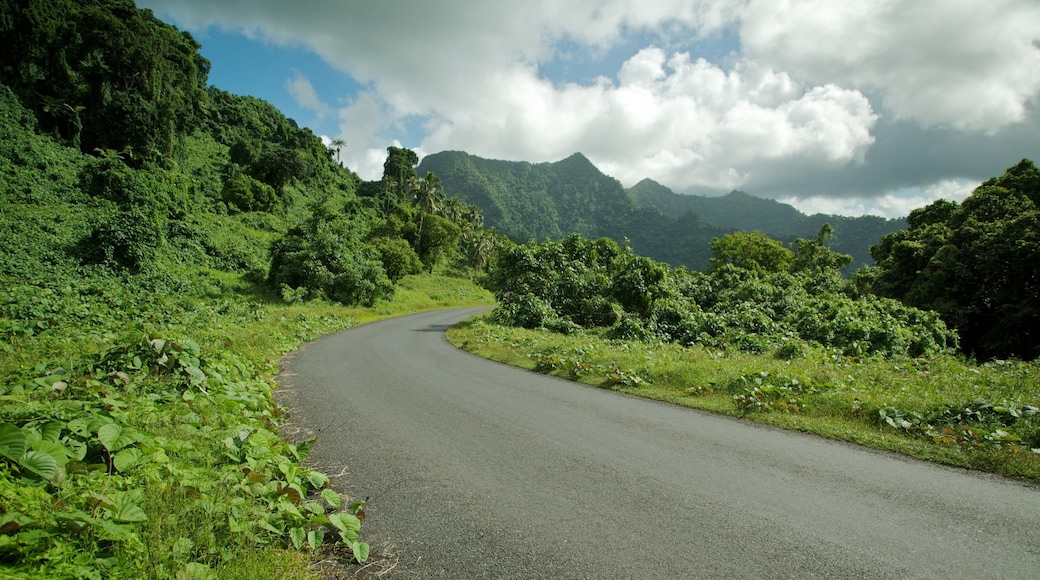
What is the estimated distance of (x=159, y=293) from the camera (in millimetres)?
23234

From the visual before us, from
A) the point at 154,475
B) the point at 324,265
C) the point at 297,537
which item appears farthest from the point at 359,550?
the point at 324,265

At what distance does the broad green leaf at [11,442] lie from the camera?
9.30 ft

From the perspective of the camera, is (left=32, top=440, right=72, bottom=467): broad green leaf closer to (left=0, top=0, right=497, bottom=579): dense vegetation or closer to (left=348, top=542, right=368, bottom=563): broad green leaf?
(left=0, top=0, right=497, bottom=579): dense vegetation

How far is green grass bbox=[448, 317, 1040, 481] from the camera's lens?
243 inches

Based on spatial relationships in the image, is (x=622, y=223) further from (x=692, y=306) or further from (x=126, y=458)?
(x=126, y=458)

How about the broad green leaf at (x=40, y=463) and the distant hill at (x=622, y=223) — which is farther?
the distant hill at (x=622, y=223)

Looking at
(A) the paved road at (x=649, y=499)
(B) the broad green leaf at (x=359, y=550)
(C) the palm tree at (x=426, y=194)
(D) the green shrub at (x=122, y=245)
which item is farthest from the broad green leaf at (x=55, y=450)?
(C) the palm tree at (x=426, y=194)

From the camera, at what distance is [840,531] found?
12.9ft

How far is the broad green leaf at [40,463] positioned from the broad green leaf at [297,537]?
5.16 feet

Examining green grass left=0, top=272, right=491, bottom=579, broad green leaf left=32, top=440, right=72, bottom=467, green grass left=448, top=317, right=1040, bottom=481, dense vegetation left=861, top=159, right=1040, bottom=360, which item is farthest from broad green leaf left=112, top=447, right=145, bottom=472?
dense vegetation left=861, top=159, right=1040, bottom=360

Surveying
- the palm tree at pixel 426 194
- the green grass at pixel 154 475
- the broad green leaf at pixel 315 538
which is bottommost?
the broad green leaf at pixel 315 538

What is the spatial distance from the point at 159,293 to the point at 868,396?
96.9 feet

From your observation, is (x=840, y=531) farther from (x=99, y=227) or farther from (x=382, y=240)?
(x=382, y=240)

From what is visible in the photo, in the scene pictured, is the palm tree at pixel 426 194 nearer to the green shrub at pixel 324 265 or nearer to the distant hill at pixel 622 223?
the green shrub at pixel 324 265
